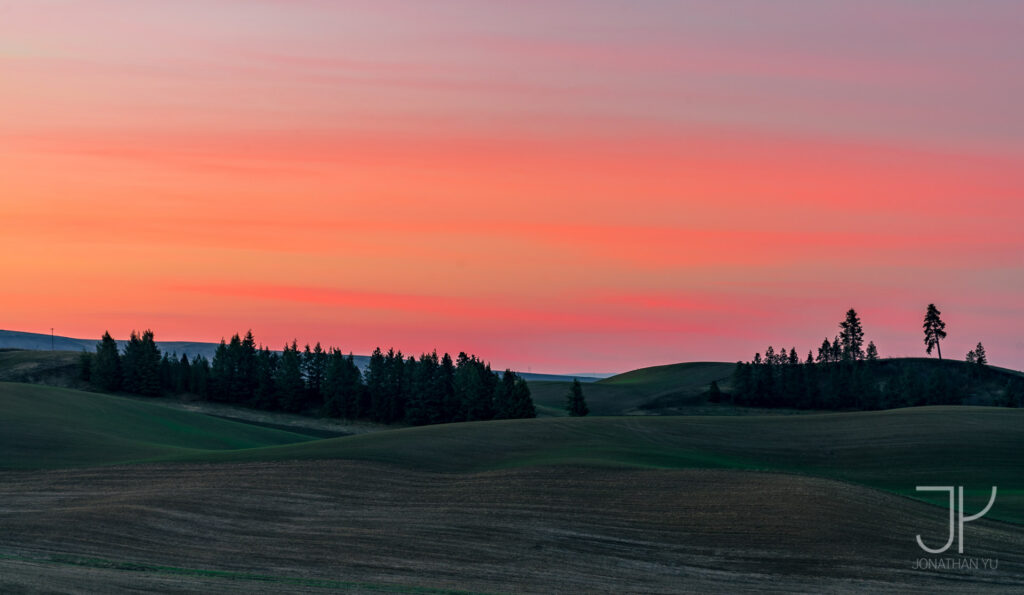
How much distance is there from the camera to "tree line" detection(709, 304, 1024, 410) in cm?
12731

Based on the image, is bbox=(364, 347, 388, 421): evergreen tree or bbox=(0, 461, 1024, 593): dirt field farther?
bbox=(364, 347, 388, 421): evergreen tree

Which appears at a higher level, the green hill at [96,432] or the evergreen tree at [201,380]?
the evergreen tree at [201,380]

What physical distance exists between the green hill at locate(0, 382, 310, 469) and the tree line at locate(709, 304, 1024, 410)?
6668 cm

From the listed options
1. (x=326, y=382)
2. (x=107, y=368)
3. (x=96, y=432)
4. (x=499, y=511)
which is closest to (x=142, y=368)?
(x=107, y=368)

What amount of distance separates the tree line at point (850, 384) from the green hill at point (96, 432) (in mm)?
66678

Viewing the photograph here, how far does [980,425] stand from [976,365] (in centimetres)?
7622

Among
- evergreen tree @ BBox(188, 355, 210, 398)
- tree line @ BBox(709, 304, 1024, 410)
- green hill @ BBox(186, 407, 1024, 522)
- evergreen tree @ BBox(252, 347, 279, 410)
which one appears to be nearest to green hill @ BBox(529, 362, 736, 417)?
tree line @ BBox(709, 304, 1024, 410)

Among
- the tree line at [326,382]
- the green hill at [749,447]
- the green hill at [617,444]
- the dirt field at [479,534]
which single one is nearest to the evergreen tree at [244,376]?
the tree line at [326,382]

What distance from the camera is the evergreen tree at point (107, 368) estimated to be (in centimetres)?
10938

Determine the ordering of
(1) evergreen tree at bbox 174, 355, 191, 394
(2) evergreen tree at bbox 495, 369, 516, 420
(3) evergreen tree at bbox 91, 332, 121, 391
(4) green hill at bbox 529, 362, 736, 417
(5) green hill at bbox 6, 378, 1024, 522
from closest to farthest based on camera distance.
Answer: (5) green hill at bbox 6, 378, 1024, 522
(2) evergreen tree at bbox 495, 369, 516, 420
(3) evergreen tree at bbox 91, 332, 121, 391
(1) evergreen tree at bbox 174, 355, 191, 394
(4) green hill at bbox 529, 362, 736, 417

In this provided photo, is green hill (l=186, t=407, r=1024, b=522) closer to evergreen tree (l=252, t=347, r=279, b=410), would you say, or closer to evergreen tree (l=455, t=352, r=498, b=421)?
evergreen tree (l=455, t=352, r=498, b=421)

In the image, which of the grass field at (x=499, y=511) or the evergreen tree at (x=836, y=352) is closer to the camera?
the grass field at (x=499, y=511)

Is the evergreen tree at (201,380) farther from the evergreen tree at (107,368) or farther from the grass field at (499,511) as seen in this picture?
the grass field at (499,511)

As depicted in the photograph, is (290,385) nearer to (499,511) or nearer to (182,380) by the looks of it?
(182,380)
